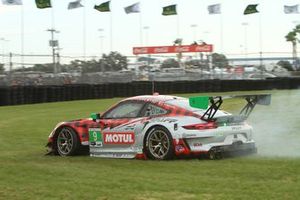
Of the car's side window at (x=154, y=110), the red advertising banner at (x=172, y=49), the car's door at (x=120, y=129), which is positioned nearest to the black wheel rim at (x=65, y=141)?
the car's door at (x=120, y=129)

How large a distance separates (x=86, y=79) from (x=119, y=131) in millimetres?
24062

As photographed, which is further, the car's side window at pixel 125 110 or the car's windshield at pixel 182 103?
the car's side window at pixel 125 110

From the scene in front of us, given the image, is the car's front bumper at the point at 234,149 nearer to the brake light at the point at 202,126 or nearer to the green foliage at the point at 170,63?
the brake light at the point at 202,126

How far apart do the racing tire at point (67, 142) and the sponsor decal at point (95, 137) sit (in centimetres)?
28

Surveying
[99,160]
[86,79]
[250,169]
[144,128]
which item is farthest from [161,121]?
[86,79]

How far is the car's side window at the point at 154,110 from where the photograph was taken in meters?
10.1

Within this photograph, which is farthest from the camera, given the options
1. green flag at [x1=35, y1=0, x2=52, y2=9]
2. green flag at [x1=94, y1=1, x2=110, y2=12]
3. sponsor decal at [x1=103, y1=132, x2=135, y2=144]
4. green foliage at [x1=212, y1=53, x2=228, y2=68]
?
green flag at [x1=94, y1=1, x2=110, y2=12]

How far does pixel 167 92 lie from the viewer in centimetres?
3459

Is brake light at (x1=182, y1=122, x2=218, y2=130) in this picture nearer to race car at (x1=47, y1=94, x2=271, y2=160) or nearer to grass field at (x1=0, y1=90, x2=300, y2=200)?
race car at (x1=47, y1=94, x2=271, y2=160)

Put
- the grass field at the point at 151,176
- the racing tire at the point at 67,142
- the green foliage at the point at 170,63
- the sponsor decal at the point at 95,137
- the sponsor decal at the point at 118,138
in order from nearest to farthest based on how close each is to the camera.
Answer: the grass field at the point at 151,176 < the sponsor decal at the point at 118,138 < the sponsor decal at the point at 95,137 < the racing tire at the point at 67,142 < the green foliage at the point at 170,63

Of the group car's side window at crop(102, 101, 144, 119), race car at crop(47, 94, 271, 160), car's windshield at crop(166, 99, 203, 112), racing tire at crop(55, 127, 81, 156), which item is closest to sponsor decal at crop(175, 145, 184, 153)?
race car at crop(47, 94, 271, 160)

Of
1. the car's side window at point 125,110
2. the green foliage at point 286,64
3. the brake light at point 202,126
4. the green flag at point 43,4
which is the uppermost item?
the green flag at point 43,4

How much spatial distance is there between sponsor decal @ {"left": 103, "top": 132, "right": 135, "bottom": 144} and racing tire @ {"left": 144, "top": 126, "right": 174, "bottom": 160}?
1.20 ft

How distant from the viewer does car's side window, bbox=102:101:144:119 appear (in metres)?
10.4
